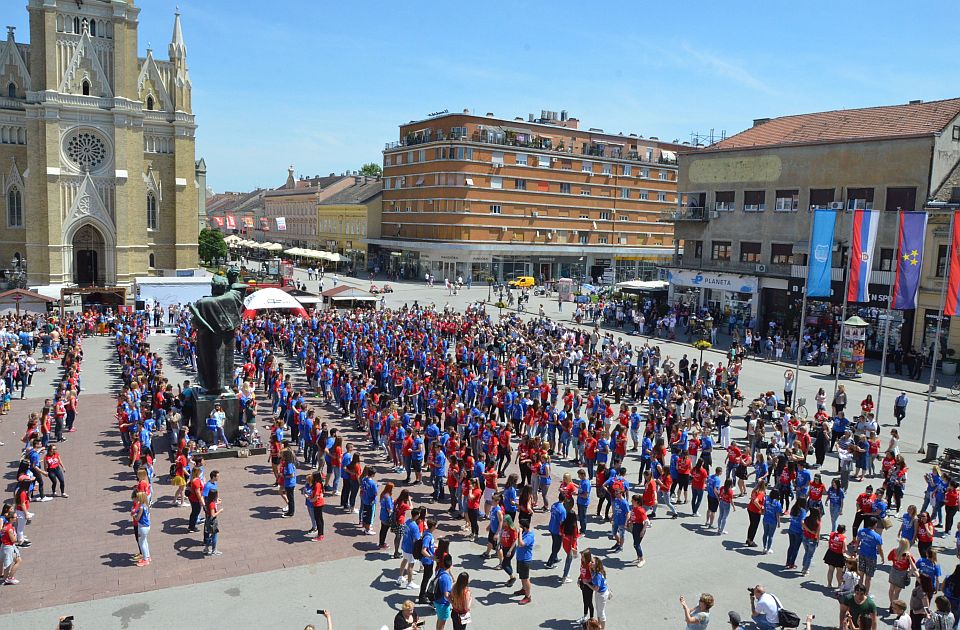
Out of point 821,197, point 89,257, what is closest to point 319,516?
point 821,197

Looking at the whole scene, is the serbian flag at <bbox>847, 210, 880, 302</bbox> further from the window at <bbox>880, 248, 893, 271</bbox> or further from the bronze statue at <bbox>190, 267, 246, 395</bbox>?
the bronze statue at <bbox>190, 267, 246, 395</bbox>

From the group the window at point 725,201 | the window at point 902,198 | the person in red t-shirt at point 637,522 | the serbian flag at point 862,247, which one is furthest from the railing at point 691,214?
the person in red t-shirt at point 637,522

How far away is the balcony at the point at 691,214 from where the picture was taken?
4662 centimetres

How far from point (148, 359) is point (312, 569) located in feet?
49.5

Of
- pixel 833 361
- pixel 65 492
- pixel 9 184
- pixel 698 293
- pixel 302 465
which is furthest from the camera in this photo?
pixel 9 184

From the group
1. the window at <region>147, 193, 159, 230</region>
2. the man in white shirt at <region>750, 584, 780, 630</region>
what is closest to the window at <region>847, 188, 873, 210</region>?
the man in white shirt at <region>750, 584, 780, 630</region>

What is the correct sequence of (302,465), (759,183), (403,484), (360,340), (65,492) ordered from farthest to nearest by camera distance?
(759,183) < (360,340) < (302,465) < (403,484) < (65,492)

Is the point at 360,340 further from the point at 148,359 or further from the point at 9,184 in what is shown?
the point at 9,184

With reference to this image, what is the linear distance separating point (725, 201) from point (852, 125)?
8.32 m

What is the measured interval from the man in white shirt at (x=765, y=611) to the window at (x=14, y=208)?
5872 centimetres

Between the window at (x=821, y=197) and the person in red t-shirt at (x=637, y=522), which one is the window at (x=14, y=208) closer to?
the window at (x=821, y=197)

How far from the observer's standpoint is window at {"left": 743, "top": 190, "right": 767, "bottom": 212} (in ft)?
141

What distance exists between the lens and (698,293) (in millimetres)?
47344

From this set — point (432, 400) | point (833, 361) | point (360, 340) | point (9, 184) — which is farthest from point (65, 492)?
point (9, 184)
